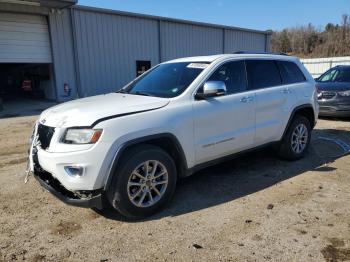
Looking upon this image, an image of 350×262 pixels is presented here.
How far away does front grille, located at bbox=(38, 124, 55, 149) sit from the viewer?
362 centimetres

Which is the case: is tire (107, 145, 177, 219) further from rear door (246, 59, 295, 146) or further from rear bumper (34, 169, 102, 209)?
rear door (246, 59, 295, 146)

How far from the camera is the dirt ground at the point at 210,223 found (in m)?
3.16

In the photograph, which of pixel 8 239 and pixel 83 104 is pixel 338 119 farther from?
pixel 8 239

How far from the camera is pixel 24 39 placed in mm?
15094

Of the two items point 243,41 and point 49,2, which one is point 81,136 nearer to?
point 49,2

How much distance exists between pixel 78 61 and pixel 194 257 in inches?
581

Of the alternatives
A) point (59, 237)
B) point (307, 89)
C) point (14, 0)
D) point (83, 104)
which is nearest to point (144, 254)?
point (59, 237)

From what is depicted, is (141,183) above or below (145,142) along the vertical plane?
below

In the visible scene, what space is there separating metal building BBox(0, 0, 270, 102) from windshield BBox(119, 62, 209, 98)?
1145cm

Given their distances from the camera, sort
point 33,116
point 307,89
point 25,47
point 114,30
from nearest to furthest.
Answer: point 307,89 → point 33,116 → point 25,47 → point 114,30

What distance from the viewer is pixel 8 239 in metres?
3.46

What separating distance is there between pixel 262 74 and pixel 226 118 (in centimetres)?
125

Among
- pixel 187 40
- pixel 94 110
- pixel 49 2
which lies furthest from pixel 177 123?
pixel 187 40

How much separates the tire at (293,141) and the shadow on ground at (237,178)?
5.3 inches
